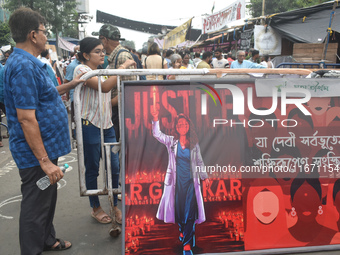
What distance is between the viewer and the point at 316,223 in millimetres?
2629

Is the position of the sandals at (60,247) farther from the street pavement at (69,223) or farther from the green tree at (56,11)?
the green tree at (56,11)

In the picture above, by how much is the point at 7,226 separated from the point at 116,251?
1355 millimetres

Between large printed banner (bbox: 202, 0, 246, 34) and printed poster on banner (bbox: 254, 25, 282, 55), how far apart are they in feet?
18.4

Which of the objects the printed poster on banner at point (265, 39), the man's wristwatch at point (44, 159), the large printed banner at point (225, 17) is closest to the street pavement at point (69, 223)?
the man's wristwatch at point (44, 159)

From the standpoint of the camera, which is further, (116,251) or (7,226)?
(7,226)

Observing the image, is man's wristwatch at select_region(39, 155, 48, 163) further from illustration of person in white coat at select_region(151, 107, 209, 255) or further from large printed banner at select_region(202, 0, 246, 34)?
large printed banner at select_region(202, 0, 246, 34)

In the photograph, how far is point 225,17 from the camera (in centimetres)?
1553

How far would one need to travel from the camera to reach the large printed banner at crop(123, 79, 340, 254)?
8.23ft

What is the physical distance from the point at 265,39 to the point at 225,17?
7.08m

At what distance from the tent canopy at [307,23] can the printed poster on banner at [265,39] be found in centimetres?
23

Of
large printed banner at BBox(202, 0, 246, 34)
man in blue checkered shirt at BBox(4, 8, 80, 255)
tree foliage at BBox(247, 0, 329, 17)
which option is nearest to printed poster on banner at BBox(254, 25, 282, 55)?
large printed banner at BBox(202, 0, 246, 34)

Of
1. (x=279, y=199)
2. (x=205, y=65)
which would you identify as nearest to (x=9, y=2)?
(x=205, y=65)

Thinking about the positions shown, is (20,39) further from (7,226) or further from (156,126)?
(7,226)

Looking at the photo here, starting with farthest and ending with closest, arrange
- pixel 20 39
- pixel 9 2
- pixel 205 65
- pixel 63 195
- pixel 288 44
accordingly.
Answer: pixel 9 2
pixel 288 44
pixel 205 65
pixel 63 195
pixel 20 39
